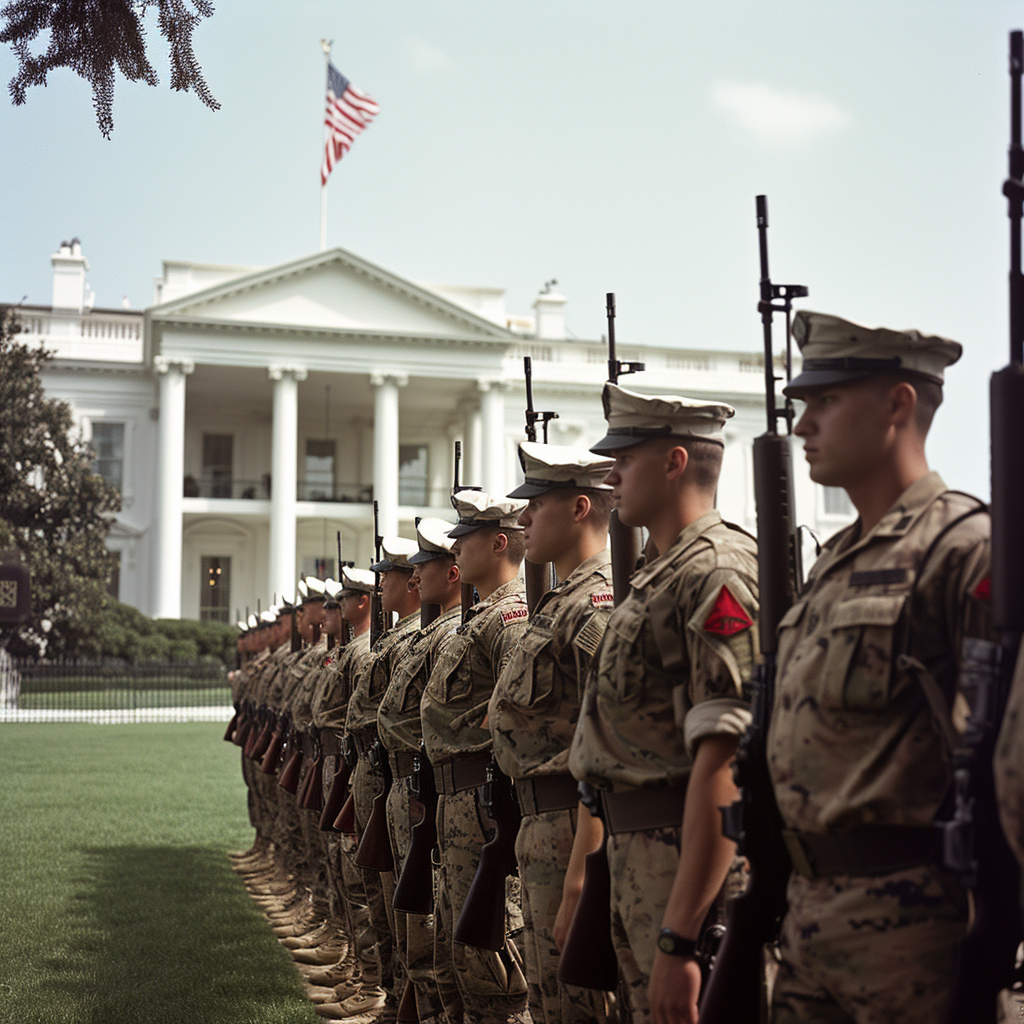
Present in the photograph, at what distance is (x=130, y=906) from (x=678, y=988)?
7275 mm

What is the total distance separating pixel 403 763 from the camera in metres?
5.67

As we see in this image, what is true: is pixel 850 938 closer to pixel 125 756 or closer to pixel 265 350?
pixel 125 756

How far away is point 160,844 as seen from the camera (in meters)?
12.1

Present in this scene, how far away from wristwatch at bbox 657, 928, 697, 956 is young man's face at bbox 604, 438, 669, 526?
1114 mm

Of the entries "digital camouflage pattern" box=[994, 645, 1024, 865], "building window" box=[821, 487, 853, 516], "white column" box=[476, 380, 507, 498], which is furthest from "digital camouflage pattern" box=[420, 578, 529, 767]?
"building window" box=[821, 487, 853, 516]

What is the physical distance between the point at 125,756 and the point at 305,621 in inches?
432

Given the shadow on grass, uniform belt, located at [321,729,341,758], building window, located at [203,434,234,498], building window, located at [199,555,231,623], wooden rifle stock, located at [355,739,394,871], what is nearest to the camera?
wooden rifle stock, located at [355,739,394,871]

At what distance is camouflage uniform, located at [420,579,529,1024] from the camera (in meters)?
4.70

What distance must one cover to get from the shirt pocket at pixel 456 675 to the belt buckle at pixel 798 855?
2381mm

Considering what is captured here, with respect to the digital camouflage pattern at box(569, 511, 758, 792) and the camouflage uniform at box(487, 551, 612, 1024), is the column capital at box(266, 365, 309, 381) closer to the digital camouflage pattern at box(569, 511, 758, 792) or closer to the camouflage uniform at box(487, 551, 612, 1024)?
the camouflage uniform at box(487, 551, 612, 1024)

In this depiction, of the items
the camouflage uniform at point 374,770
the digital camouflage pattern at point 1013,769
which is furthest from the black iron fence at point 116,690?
the digital camouflage pattern at point 1013,769

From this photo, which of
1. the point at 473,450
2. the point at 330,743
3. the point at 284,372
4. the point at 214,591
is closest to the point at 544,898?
the point at 330,743

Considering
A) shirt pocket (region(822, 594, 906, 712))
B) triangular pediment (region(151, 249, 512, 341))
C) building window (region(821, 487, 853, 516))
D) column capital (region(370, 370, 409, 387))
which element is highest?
triangular pediment (region(151, 249, 512, 341))

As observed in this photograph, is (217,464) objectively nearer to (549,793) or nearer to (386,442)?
(386,442)
